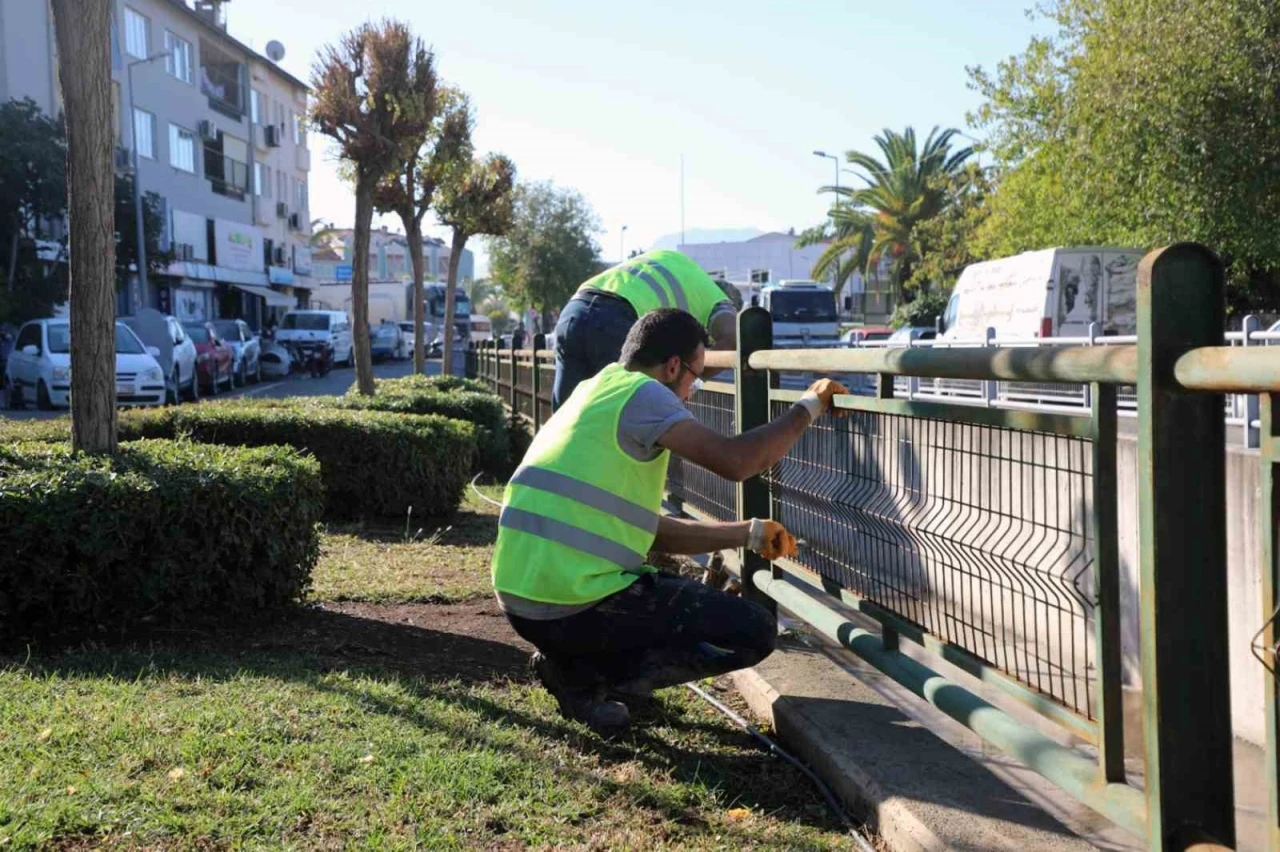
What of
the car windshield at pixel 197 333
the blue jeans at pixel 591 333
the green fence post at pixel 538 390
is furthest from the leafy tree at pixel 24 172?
the blue jeans at pixel 591 333

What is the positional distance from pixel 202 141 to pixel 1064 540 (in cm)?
4868

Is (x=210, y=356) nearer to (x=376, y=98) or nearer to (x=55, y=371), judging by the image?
(x=55, y=371)

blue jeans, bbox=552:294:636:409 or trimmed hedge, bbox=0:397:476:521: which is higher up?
blue jeans, bbox=552:294:636:409

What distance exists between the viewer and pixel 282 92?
196ft

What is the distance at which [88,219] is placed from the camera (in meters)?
5.97

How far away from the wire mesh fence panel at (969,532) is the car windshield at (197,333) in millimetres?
26361

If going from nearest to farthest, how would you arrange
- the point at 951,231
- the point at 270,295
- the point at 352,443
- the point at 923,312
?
1. the point at 352,443
2. the point at 951,231
3. the point at 923,312
4. the point at 270,295

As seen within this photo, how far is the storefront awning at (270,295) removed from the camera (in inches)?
2066

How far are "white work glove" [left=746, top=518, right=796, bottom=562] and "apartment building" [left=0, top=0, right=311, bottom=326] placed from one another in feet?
104

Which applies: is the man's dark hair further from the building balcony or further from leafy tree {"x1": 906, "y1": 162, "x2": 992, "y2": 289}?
the building balcony

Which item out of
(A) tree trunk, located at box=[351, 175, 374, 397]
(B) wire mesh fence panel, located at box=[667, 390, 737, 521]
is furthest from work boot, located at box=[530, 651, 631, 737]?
(A) tree trunk, located at box=[351, 175, 374, 397]

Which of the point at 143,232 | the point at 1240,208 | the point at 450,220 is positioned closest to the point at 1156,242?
the point at 1240,208

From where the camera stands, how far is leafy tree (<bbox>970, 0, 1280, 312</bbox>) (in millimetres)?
21312

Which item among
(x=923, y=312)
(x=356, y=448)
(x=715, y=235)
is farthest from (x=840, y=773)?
(x=715, y=235)
